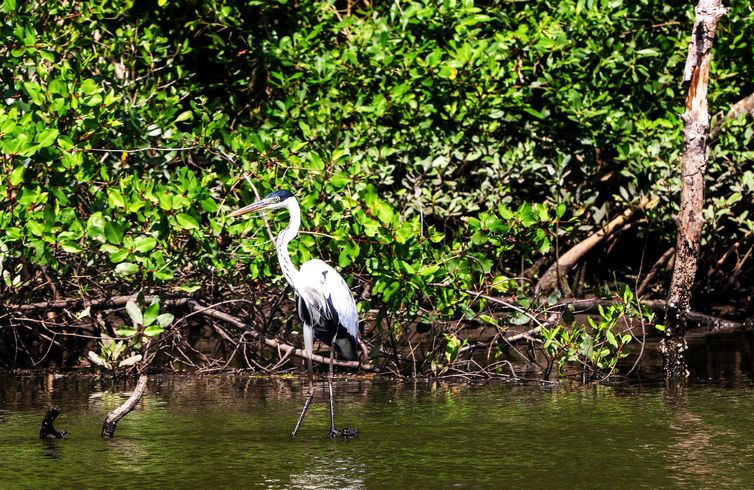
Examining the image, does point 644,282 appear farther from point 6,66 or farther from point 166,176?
point 6,66

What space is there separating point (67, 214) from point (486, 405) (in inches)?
137

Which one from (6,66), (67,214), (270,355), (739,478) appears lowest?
(739,478)

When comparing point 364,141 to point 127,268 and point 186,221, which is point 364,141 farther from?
point 127,268

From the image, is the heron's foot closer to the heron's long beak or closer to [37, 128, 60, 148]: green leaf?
the heron's long beak

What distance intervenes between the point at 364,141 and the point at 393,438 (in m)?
5.17

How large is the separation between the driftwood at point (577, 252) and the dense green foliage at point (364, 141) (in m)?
0.16

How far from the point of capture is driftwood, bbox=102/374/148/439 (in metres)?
7.81

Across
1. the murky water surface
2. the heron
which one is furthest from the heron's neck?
the murky water surface

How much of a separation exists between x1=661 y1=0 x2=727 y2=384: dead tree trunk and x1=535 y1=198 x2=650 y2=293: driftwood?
290cm

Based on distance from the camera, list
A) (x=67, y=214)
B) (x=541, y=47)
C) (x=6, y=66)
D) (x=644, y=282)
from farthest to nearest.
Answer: (x=644, y=282) < (x=541, y=47) < (x=6, y=66) < (x=67, y=214)

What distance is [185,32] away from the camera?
44.5 feet

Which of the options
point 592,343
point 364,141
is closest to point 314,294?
point 592,343

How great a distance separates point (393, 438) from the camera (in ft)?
26.1

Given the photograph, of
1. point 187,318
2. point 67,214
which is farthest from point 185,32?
point 67,214
